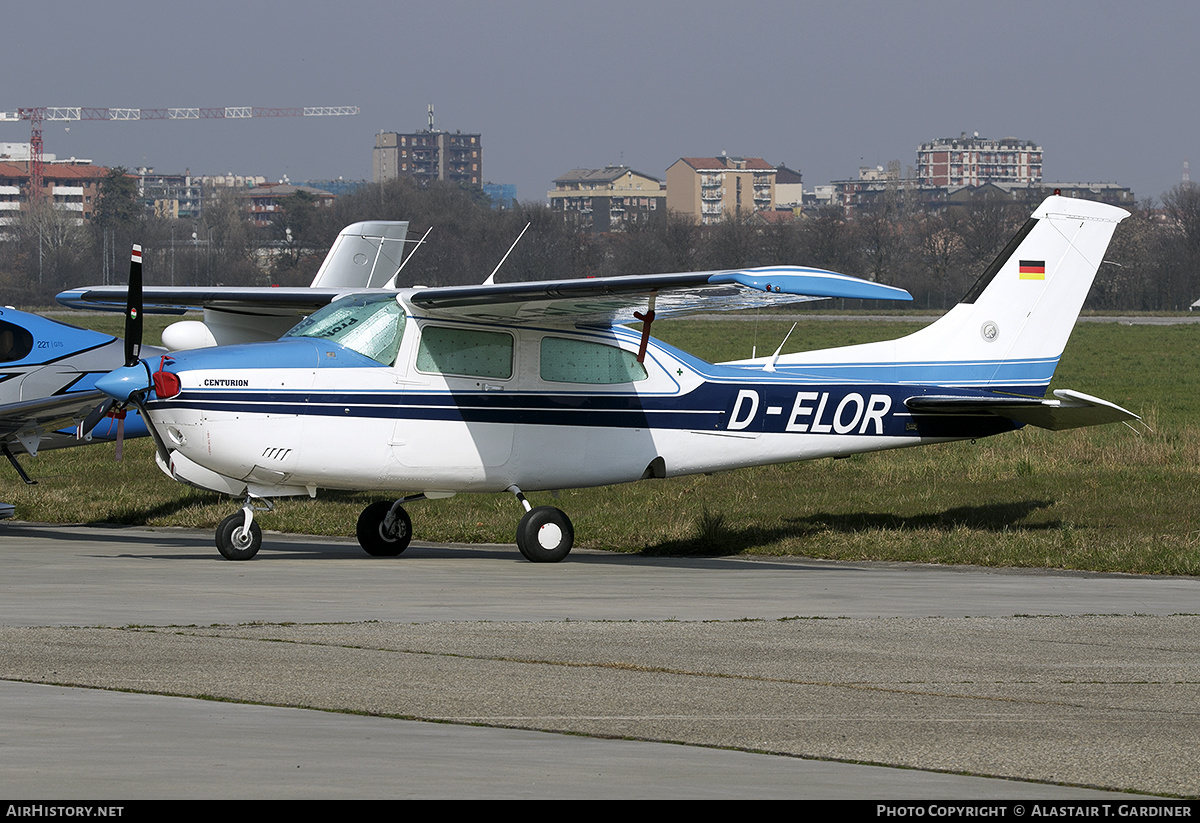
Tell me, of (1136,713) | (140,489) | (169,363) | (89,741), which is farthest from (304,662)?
(140,489)

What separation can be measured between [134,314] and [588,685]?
25.0 ft

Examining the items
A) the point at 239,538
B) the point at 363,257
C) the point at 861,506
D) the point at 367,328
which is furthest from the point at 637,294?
the point at 363,257

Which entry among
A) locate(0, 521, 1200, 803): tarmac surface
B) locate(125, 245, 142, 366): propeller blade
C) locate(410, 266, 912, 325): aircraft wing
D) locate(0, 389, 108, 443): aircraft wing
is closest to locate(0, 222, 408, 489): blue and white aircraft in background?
locate(0, 389, 108, 443): aircraft wing

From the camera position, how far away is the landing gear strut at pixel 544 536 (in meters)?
Answer: 14.0

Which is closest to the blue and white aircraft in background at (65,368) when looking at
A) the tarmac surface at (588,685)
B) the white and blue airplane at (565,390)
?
the white and blue airplane at (565,390)

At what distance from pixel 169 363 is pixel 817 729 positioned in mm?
8094

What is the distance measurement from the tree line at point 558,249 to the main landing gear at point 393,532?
87386 millimetres

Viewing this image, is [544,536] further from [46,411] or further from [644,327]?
[46,411]

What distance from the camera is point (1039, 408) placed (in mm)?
14609

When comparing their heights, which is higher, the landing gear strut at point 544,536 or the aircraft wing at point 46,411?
the aircraft wing at point 46,411

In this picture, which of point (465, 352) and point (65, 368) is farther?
point (65, 368)

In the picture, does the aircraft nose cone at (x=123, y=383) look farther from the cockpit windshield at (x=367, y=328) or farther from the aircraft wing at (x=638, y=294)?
the aircraft wing at (x=638, y=294)

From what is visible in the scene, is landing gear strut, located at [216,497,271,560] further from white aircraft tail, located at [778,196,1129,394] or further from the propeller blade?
white aircraft tail, located at [778,196,1129,394]

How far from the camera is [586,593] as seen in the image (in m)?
11.5
